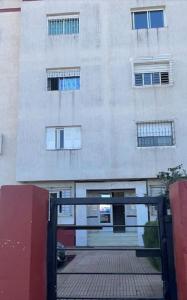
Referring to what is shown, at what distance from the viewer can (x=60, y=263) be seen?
13.2 m

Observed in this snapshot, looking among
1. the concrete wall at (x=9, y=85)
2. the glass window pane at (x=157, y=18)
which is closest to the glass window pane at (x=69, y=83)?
the concrete wall at (x=9, y=85)

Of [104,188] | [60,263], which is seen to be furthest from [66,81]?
[60,263]

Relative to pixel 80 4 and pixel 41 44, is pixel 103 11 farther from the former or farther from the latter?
pixel 41 44

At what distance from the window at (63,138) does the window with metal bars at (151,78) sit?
4.40 m

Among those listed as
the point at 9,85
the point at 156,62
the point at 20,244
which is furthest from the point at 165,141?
the point at 20,244

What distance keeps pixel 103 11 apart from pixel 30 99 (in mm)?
6822

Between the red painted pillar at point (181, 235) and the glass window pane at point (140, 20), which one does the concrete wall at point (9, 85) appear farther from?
the red painted pillar at point (181, 235)

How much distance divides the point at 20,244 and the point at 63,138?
16894 mm

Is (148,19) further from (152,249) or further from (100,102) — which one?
(152,249)

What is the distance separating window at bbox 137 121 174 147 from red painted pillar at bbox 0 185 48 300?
16.5m

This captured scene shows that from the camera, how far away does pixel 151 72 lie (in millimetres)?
22062

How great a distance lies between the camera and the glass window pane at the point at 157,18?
22516 mm

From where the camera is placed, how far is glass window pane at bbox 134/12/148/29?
22609 mm

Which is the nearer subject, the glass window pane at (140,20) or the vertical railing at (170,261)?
the vertical railing at (170,261)
